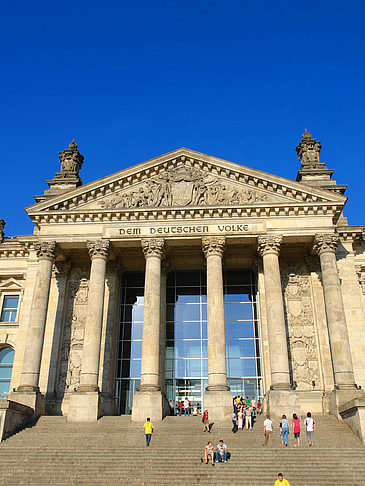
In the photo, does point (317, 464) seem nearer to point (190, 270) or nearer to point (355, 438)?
point (355, 438)

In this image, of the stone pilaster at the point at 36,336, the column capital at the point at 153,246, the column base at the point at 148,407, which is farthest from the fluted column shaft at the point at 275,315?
the stone pilaster at the point at 36,336

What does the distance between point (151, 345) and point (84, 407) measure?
16.9ft

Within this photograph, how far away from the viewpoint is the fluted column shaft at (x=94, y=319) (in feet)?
92.3

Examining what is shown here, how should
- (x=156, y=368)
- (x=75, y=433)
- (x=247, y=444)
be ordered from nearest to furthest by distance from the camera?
(x=247, y=444) < (x=75, y=433) < (x=156, y=368)

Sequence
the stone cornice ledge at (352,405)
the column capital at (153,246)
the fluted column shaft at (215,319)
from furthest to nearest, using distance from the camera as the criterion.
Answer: the column capital at (153,246), the fluted column shaft at (215,319), the stone cornice ledge at (352,405)

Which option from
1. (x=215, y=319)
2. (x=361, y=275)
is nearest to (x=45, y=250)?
(x=215, y=319)

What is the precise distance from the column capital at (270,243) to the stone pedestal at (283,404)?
29.3 feet

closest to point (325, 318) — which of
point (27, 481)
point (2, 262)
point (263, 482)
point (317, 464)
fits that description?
point (317, 464)

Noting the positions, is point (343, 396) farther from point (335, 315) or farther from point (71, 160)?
point (71, 160)

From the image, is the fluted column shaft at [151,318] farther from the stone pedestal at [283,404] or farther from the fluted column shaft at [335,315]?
the fluted column shaft at [335,315]

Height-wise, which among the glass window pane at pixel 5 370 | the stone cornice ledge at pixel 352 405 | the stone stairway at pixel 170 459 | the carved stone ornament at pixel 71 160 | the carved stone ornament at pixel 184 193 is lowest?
the stone stairway at pixel 170 459

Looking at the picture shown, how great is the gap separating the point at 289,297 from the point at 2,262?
73.7ft

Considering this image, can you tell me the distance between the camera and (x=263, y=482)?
1728cm

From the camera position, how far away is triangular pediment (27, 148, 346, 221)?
31531mm
